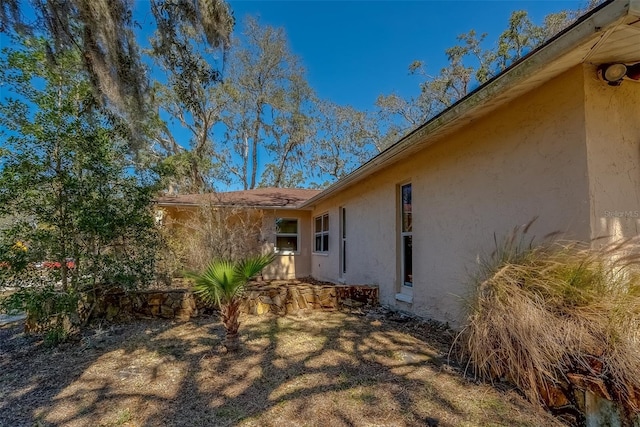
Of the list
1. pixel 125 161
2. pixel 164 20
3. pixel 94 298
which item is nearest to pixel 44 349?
pixel 94 298

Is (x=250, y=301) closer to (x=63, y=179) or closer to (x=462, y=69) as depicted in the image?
(x=63, y=179)

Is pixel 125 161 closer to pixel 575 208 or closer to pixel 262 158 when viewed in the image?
pixel 575 208

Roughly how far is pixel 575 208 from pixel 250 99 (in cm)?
2043

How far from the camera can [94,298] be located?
5.65 m

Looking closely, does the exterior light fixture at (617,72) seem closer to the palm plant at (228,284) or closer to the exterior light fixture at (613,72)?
the exterior light fixture at (613,72)

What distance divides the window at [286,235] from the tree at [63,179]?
25.4 feet

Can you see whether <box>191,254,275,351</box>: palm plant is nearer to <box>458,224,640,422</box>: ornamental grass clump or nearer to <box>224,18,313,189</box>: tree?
<box>458,224,640,422</box>: ornamental grass clump

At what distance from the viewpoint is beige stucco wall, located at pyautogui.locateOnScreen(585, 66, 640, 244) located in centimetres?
326

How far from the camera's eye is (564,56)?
2.96 meters

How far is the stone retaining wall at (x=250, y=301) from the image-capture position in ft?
20.3

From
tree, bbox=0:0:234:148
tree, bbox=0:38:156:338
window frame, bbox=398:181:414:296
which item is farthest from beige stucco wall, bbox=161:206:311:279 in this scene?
tree, bbox=0:0:234:148

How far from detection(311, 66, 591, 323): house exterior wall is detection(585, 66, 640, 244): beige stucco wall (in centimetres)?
9

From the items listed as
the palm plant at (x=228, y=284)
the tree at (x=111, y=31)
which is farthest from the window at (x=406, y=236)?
the tree at (x=111, y=31)

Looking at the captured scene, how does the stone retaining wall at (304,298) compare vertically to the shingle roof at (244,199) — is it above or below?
below
